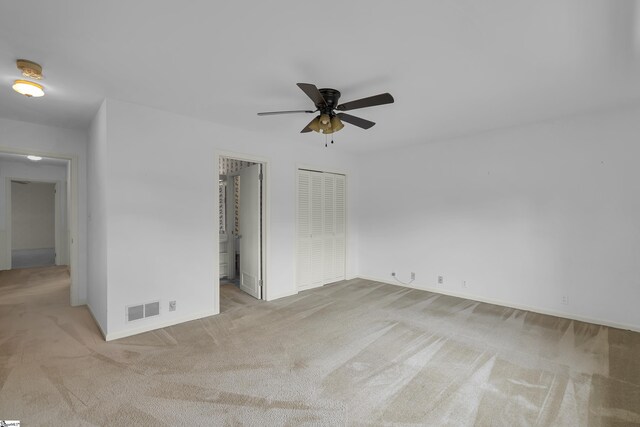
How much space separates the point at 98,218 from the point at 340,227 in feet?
12.3

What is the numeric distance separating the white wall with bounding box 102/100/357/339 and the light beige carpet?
45 cm

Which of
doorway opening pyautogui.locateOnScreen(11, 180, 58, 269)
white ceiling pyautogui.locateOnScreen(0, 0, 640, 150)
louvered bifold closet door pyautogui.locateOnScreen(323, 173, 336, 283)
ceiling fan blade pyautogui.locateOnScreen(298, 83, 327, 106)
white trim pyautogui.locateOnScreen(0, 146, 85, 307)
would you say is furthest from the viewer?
doorway opening pyautogui.locateOnScreen(11, 180, 58, 269)

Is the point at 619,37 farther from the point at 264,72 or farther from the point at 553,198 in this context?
the point at 264,72

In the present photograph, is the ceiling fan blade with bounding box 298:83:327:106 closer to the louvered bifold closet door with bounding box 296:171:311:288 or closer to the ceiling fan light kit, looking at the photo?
the ceiling fan light kit

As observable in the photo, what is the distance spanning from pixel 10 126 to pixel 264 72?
3.68 m

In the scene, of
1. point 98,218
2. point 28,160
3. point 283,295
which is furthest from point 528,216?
point 28,160

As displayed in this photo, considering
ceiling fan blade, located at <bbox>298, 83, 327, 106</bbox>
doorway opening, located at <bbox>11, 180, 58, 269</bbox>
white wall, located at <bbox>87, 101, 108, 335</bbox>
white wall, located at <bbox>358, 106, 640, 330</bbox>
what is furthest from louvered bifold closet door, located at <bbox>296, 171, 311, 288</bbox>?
doorway opening, located at <bbox>11, 180, 58, 269</bbox>

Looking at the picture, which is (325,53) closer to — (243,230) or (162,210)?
(162,210)

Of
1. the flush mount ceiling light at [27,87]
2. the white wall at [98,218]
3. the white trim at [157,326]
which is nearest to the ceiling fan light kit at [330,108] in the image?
the white wall at [98,218]

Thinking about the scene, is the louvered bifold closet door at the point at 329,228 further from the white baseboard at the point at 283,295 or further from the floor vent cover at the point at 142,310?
the floor vent cover at the point at 142,310

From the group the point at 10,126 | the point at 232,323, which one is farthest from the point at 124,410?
the point at 10,126

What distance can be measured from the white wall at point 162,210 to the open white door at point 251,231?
586 millimetres

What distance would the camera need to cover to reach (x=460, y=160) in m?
4.57

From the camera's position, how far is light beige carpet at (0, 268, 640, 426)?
1921mm
